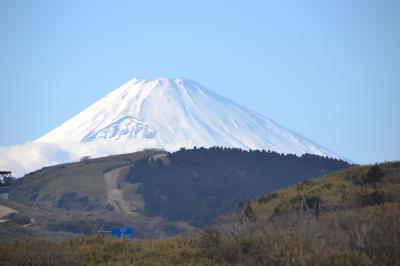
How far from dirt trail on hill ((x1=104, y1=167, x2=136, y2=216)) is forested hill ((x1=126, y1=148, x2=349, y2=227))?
8.66 ft

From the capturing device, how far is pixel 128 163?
6156 inches

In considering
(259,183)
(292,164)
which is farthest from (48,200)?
(292,164)

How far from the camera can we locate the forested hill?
120m

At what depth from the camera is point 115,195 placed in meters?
128

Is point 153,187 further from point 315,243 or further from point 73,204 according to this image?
point 315,243

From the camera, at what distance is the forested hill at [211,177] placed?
119562mm

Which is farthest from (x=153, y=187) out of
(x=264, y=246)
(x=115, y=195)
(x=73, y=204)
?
(x=264, y=246)

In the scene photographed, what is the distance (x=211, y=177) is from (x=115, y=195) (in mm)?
20199

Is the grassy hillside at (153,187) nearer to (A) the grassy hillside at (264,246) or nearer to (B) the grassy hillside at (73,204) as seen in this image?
(B) the grassy hillside at (73,204)

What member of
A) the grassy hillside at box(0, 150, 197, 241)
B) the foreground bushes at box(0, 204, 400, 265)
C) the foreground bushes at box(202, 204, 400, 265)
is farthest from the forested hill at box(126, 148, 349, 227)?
the foreground bushes at box(202, 204, 400, 265)

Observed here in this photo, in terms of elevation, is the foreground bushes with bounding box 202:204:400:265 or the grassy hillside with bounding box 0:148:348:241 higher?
the grassy hillside with bounding box 0:148:348:241

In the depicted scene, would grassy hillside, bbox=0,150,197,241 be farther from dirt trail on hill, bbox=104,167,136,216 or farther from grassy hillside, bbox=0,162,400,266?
grassy hillside, bbox=0,162,400,266

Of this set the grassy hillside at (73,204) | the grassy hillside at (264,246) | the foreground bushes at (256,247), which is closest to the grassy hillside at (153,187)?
the grassy hillside at (73,204)

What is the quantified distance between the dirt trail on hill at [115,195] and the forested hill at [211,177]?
2.64m
